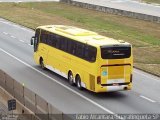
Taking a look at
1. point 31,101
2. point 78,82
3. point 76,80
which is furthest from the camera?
point 76,80

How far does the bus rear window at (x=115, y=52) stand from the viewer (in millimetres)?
26828

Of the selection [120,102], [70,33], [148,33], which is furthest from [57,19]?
[120,102]

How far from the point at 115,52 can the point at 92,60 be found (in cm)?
139

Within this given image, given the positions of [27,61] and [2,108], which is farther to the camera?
[27,61]

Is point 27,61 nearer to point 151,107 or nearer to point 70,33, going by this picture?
point 70,33

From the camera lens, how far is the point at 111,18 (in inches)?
2443

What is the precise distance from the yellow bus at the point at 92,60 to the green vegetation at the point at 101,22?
23.4ft

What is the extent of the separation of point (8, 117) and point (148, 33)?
1156 inches

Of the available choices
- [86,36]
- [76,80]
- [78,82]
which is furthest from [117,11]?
[78,82]

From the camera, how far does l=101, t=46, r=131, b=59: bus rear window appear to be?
26828 mm

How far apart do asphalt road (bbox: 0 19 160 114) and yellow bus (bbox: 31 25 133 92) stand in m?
0.63

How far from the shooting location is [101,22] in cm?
5909

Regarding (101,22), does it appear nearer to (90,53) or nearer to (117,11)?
(117,11)

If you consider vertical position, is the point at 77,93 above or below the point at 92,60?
below
